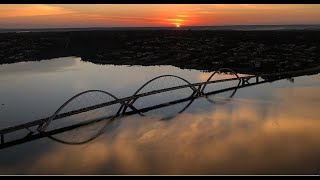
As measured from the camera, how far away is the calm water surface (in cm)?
1345

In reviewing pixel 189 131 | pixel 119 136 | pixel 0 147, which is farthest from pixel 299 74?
pixel 0 147

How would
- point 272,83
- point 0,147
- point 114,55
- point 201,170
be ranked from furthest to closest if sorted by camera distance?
1. point 114,55
2. point 272,83
3. point 0,147
4. point 201,170

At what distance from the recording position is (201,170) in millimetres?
13047

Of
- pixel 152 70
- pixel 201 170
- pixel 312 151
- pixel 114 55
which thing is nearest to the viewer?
pixel 201 170

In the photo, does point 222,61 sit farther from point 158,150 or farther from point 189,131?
point 158,150

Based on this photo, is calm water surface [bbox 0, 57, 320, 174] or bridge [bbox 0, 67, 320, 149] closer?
calm water surface [bbox 0, 57, 320, 174]

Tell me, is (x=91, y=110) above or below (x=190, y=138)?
above

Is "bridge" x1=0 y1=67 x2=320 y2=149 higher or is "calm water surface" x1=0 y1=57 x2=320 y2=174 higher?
"bridge" x1=0 y1=67 x2=320 y2=149

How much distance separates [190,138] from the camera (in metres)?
16.5

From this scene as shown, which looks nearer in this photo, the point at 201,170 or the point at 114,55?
the point at 201,170

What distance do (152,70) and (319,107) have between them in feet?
72.3

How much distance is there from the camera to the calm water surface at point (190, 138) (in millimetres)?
13445

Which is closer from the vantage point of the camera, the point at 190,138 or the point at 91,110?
the point at 190,138

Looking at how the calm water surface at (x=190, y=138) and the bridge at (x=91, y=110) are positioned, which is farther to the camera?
the bridge at (x=91, y=110)
